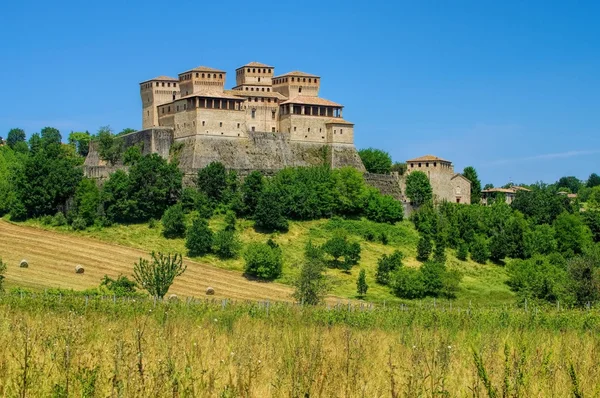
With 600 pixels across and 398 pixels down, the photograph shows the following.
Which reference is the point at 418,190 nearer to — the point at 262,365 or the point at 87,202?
the point at 87,202

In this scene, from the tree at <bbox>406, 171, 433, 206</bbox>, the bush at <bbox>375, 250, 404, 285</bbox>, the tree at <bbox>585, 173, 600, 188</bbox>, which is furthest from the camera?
the tree at <bbox>585, 173, 600, 188</bbox>

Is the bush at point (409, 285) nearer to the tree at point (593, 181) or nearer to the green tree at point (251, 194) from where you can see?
the green tree at point (251, 194)

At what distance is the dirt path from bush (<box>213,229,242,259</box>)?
6.83 ft

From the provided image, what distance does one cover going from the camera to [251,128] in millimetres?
73812

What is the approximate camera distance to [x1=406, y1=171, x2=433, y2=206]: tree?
74.2 m

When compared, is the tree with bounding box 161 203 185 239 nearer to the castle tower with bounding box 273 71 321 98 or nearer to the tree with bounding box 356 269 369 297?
the tree with bounding box 356 269 369 297

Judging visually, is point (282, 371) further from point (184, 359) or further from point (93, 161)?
point (93, 161)

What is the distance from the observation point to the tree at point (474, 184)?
8256 cm

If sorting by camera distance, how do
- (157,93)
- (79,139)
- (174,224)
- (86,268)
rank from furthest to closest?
(79,139)
(157,93)
(174,224)
(86,268)

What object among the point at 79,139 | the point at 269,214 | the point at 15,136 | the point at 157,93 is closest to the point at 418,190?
the point at 269,214

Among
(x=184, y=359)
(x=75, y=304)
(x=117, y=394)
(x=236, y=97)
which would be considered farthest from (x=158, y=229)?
(x=117, y=394)

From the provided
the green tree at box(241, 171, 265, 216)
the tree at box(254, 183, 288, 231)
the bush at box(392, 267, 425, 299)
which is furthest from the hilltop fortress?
the bush at box(392, 267, 425, 299)

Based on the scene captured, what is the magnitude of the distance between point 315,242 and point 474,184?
29.6 meters

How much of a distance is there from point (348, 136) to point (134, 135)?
16.9 metres
